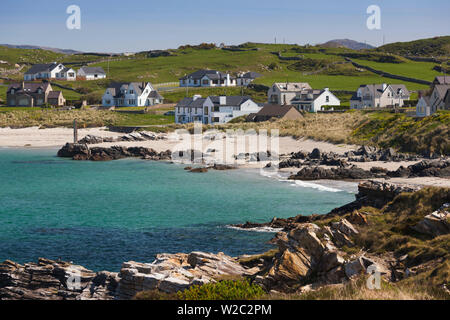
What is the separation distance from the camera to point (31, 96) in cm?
14338

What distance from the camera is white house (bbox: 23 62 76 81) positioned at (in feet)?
598

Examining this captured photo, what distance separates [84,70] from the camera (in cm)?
18462

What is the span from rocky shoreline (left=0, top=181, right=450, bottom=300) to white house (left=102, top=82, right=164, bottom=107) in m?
118

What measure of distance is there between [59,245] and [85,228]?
4.84 m

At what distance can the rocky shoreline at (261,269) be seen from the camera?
2041 cm

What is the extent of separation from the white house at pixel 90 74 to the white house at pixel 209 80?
32.6m

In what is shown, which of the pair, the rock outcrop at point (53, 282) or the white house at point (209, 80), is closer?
the rock outcrop at point (53, 282)

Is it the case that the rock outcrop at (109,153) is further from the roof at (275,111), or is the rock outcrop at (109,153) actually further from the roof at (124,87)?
the roof at (124,87)

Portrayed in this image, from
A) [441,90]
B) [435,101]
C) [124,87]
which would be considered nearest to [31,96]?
[124,87]

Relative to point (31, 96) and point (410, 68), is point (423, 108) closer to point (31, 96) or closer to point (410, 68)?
point (410, 68)

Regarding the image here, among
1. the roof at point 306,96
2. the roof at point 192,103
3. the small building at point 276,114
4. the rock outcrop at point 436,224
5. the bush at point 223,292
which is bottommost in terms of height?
the bush at point 223,292

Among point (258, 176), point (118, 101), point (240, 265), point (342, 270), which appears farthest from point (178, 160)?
point (118, 101)

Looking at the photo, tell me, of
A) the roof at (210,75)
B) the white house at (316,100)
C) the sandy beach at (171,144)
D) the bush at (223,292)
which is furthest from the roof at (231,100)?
the bush at (223,292)

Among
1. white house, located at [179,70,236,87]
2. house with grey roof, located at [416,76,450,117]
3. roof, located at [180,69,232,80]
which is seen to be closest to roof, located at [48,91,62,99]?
white house, located at [179,70,236,87]
